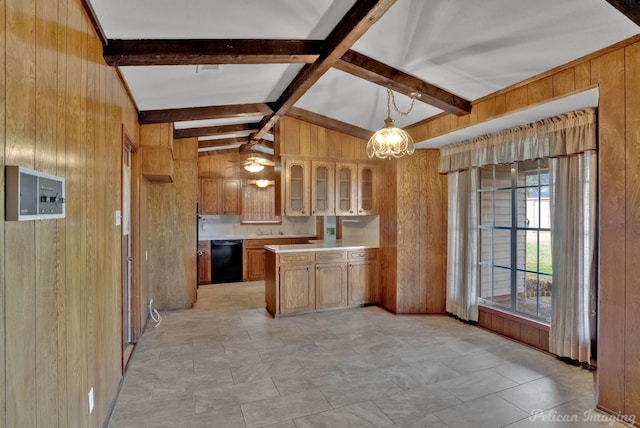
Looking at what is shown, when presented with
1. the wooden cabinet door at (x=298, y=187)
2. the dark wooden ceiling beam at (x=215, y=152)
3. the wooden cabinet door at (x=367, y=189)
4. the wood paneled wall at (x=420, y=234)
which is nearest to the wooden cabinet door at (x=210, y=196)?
the dark wooden ceiling beam at (x=215, y=152)

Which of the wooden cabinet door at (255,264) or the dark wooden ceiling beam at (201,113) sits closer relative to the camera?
the dark wooden ceiling beam at (201,113)

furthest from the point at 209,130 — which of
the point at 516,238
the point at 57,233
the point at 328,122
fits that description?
the point at 516,238

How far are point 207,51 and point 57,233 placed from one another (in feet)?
5.19

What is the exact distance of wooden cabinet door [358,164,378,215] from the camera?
5.16 meters

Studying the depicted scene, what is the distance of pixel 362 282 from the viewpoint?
5.06 m

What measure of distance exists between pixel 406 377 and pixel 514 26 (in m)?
2.78

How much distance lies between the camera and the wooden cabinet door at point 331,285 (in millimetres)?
4781

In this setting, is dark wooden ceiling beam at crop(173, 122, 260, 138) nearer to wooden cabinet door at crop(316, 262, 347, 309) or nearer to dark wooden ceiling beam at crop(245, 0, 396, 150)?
dark wooden ceiling beam at crop(245, 0, 396, 150)

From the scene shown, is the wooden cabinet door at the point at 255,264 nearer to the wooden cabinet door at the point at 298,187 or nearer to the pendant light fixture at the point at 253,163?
the pendant light fixture at the point at 253,163

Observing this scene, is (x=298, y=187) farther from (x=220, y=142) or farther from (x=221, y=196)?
(x=221, y=196)

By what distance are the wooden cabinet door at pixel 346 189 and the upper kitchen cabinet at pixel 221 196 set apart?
286cm

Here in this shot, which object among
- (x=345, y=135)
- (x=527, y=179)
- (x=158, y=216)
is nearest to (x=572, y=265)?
(x=527, y=179)

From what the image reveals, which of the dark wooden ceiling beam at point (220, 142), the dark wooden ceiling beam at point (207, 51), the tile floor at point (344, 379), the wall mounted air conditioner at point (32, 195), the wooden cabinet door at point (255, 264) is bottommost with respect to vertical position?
the tile floor at point (344, 379)

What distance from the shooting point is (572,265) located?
3070 mm
